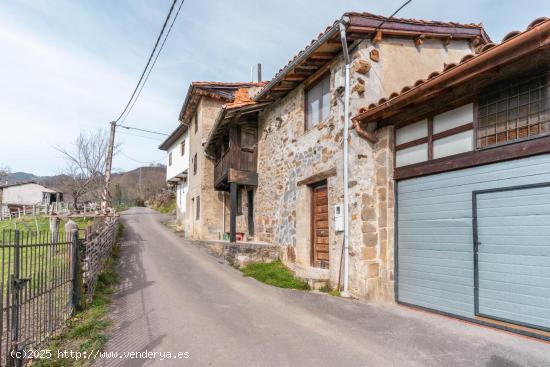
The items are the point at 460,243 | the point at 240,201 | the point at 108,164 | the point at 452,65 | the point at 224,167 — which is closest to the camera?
the point at 452,65

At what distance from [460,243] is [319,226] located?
3.69 m

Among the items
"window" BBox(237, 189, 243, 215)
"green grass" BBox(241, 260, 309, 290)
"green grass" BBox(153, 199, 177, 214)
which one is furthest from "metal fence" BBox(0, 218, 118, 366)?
"green grass" BBox(153, 199, 177, 214)

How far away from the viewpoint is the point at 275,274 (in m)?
8.78

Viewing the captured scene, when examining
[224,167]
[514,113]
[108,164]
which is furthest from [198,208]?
[514,113]

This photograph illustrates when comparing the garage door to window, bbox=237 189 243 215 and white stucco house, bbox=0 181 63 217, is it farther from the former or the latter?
white stucco house, bbox=0 181 63 217

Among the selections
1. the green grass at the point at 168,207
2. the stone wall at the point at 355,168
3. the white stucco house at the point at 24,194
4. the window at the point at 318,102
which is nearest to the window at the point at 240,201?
the stone wall at the point at 355,168

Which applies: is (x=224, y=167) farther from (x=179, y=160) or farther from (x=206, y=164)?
(x=179, y=160)

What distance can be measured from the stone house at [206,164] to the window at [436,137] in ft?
32.5

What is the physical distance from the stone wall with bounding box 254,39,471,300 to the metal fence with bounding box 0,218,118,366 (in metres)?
4.66

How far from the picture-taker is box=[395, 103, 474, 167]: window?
5582mm

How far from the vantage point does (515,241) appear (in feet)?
15.8

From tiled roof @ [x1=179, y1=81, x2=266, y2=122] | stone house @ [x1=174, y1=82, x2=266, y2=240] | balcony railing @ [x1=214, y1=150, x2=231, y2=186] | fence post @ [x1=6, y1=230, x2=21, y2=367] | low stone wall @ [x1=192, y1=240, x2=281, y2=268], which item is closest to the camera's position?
fence post @ [x1=6, y1=230, x2=21, y2=367]

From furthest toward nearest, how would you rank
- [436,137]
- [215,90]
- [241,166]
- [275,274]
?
[215,90]
[241,166]
[275,274]
[436,137]

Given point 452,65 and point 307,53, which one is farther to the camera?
point 307,53
